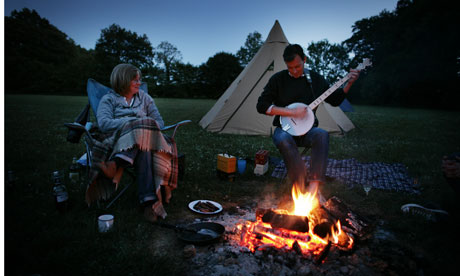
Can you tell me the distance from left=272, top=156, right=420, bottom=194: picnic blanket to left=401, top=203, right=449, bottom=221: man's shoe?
818 millimetres

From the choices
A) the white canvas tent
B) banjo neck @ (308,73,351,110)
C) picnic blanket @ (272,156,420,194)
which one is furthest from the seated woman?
the white canvas tent

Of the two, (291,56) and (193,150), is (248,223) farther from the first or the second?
(193,150)

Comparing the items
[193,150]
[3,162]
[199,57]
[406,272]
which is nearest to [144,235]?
[3,162]

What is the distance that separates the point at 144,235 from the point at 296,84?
2532 mm

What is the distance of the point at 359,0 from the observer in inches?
205

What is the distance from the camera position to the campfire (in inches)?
81.7

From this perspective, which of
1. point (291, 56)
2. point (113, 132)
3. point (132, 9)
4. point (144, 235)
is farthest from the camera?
point (132, 9)

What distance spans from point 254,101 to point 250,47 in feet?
137

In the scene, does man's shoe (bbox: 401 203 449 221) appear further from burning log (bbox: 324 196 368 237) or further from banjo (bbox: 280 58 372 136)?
banjo (bbox: 280 58 372 136)

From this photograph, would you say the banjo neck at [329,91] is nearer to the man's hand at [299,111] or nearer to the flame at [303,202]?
→ the man's hand at [299,111]

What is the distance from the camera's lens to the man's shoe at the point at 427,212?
2.55m

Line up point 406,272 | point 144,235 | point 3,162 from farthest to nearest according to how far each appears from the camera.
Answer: point 144,235 → point 406,272 → point 3,162

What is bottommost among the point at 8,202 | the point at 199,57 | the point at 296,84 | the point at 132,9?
the point at 8,202

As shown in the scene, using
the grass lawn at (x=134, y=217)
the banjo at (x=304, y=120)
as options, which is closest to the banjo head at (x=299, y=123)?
the banjo at (x=304, y=120)
